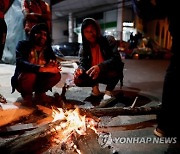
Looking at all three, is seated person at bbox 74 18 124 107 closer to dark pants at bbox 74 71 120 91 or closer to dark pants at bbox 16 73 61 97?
dark pants at bbox 74 71 120 91

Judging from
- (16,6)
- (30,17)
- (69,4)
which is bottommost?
(30,17)

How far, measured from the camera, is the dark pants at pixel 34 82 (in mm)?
4094

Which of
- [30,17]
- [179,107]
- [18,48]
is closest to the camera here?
[179,107]

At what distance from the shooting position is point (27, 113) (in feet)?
12.5

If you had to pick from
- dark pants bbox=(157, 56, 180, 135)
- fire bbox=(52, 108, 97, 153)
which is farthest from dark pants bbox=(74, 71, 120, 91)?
dark pants bbox=(157, 56, 180, 135)

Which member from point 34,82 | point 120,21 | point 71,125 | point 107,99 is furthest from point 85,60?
point 120,21

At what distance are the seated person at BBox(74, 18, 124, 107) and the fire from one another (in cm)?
118

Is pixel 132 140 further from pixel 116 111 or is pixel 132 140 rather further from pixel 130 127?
pixel 116 111

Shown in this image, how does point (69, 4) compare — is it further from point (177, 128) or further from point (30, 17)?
point (177, 128)

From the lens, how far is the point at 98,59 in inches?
193

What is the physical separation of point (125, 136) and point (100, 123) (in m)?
0.51

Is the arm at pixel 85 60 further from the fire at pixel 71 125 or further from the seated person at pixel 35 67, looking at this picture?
the fire at pixel 71 125

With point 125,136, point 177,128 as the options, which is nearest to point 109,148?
point 125,136

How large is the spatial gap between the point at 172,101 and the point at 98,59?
2.20m
